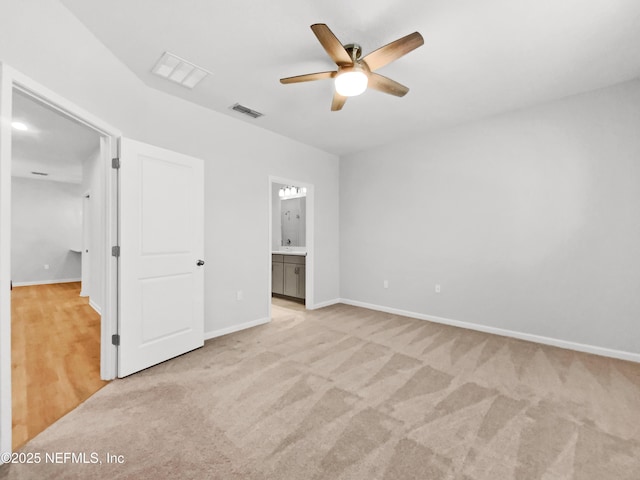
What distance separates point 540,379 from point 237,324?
3224 millimetres

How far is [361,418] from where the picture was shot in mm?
1906

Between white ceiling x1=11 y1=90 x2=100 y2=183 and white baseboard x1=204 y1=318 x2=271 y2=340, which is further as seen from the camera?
white ceiling x1=11 y1=90 x2=100 y2=183

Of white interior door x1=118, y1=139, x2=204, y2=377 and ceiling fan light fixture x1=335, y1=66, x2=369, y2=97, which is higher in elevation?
ceiling fan light fixture x1=335, y1=66, x2=369, y2=97

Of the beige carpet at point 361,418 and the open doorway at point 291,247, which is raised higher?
the open doorway at point 291,247

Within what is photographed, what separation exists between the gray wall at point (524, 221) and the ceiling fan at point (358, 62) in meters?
1.92

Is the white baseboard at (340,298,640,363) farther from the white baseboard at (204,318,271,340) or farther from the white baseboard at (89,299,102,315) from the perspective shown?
the white baseboard at (89,299,102,315)

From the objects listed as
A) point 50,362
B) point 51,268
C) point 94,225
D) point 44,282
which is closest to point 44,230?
point 51,268

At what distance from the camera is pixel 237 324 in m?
3.68

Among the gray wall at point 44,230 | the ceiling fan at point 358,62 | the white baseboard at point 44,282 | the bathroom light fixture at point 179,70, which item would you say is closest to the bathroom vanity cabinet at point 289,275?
the bathroom light fixture at point 179,70

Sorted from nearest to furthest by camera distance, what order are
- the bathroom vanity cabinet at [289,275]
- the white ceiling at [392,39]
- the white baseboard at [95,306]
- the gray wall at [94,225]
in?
the white ceiling at [392,39] → the gray wall at [94,225] → the white baseboard at [95,306] → the bathroom vanity cabinet at [289,275]

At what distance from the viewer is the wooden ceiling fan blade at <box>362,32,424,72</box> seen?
1.82m

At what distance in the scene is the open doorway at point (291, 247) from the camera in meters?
4.80

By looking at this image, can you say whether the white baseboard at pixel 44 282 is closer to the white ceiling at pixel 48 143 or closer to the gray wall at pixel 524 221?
the white ceiling at pixel 48 143

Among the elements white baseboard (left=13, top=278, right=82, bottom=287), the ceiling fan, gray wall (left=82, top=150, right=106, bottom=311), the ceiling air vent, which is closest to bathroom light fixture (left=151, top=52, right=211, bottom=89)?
the ceiling air vent
